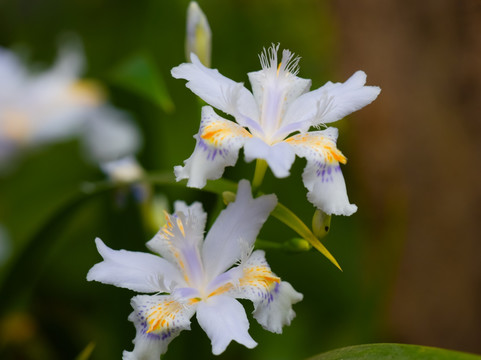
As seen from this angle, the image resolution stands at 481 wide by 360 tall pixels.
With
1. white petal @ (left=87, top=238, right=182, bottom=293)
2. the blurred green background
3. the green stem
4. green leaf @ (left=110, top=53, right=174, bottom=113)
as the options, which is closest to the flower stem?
the green stem

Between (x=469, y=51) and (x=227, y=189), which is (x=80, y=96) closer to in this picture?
(x=469, y=51)

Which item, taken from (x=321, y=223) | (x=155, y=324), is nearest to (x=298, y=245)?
(x=321, y=223)

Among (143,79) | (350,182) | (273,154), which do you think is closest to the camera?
(273,154)

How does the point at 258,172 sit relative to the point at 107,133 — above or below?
above

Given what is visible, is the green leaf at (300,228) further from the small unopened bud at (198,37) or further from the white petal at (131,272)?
the small unopened bud at (198,37)

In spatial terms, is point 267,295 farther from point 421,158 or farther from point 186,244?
point 421,158

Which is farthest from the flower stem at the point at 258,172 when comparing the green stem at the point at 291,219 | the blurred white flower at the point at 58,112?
the blurred white flower at the point at 58,112
